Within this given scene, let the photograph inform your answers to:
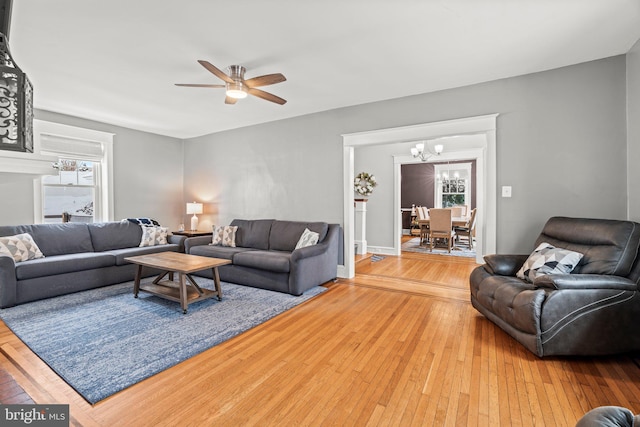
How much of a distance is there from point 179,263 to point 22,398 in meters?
2.69

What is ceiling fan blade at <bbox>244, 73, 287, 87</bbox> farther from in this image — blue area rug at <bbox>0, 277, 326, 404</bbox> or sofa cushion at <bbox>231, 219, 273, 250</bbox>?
sofa cushion at <bbox>231, 219, 273, 250</bbox>

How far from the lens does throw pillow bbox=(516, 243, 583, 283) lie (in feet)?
8.28

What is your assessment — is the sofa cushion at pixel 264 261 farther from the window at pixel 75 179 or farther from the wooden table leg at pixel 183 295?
the window at pixel 75 179

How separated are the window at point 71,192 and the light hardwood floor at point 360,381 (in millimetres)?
2957

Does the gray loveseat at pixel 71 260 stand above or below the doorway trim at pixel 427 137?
below

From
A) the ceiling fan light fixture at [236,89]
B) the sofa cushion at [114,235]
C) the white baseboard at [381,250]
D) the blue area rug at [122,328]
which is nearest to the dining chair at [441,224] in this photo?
the white baseboard at [381,250]

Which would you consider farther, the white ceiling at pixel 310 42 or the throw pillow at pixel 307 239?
the throw pillow at pixel 307 239

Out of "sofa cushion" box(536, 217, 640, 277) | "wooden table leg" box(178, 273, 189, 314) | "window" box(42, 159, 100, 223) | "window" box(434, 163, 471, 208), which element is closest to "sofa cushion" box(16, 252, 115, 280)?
"window" box(42, 159, 100, 223)

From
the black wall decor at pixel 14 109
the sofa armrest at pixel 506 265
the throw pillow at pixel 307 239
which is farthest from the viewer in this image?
the throw pillow at pixel 307 239

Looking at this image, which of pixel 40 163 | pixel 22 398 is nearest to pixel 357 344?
pixel 22 398

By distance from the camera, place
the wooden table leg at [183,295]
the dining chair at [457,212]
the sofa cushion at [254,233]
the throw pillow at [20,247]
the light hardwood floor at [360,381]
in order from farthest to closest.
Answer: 1. the dining chair at [457,212]
2. the sofa cushion at [254,233]
3. the throw pillow at [20,247]
4. the wooden table leg at [183,295]
5. the light hardwood floor at [360,381]

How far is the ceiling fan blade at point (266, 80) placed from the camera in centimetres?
273

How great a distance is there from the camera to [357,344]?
2480 mm

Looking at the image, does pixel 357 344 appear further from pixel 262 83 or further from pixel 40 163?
pixel 262 83
